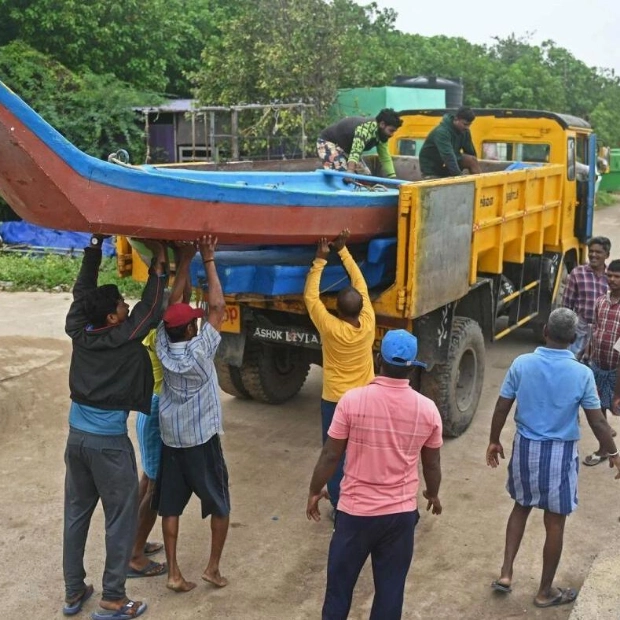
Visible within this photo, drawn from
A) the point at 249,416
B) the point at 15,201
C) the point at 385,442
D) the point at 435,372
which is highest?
the point at 15,201

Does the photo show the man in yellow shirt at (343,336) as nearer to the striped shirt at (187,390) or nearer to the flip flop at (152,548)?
the striped shirt at (187,390)

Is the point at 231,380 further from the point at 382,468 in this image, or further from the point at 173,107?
the point at 173,107

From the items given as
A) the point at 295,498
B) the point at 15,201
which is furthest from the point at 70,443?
the point at 295,498

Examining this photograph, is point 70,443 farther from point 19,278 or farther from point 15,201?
point 19,278

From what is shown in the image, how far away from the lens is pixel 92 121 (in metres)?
15.9

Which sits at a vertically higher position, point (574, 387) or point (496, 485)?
point (574, 387)

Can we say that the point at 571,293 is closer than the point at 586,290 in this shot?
No

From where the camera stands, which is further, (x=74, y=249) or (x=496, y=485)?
(x=74, y=249)

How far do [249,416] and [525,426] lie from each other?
10.2 feet

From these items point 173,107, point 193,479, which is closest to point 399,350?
point 193,479

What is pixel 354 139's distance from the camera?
6844 millimetres

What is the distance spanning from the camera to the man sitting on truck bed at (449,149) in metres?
7.06

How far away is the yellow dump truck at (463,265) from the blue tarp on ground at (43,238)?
22.5 ft

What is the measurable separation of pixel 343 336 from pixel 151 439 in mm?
1106
